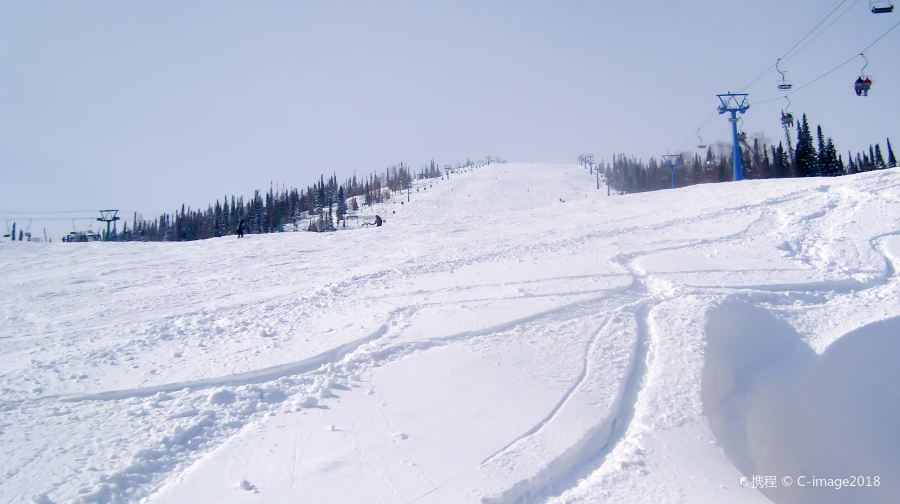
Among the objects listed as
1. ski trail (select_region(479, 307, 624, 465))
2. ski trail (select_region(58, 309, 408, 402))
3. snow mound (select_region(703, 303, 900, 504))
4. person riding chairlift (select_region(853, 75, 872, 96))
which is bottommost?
snow mound (select_region(703, 303, 900, 504))

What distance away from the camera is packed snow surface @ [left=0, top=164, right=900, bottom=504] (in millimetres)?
4711

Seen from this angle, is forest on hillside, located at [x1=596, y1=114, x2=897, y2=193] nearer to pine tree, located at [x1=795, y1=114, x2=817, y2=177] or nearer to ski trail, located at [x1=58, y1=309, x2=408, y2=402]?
pine tree, located at [x1=795, y1=114, x2=817, y2=177]

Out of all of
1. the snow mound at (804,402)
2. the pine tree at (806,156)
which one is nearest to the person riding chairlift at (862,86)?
the snow mound at (804,402)

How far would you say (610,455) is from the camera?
16.7 feet

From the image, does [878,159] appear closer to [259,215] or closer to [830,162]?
[830,162]

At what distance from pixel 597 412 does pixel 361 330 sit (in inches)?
170

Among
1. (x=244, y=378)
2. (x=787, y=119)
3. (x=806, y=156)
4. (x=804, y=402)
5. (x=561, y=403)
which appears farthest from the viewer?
(x=806, y=156)

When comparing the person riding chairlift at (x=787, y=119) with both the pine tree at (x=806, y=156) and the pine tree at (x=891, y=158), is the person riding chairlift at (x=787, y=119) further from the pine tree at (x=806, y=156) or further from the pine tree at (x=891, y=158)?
the pine tree at (x=891, y=158)

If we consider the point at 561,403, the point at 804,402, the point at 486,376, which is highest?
the point at 486,376

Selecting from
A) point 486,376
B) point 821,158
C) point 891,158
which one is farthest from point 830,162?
point 486,376

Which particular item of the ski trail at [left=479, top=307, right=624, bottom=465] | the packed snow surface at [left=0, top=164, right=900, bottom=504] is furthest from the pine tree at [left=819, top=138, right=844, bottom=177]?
the ski trail at [left=479, top=307, right=624, bottom=465]

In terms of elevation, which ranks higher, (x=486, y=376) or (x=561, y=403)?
(x=486, y=376)

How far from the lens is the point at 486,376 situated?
6738 millimetres

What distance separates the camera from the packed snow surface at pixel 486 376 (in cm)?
471
